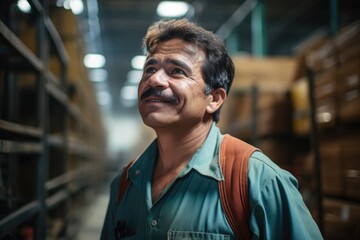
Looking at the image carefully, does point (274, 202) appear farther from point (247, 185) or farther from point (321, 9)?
point (321, 9)

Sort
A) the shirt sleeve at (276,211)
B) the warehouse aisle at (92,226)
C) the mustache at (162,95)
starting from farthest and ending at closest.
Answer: the warehouse aisle at (92,226)
the mustache at (162,95)
the shirt sleeve at (276,211)

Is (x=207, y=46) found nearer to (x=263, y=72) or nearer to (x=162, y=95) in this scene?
(x=162, y=95)

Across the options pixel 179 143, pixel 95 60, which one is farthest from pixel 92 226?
pixel 95 60

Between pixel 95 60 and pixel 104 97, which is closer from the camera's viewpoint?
pixel 95 60

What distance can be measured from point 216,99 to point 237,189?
0.67 m

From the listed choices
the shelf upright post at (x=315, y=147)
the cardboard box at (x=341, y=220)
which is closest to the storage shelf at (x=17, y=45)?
the shelf upright post at (x=315, y=147)

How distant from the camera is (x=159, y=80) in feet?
6.72

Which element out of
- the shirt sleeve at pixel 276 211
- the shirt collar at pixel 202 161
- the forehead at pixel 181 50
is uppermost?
the forehead at pixel 181 50

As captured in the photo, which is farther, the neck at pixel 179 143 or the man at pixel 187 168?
the neck at pixel 179 143

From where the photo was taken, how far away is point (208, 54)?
218 centimetres

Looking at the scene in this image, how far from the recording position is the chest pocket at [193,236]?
1705 millimetres

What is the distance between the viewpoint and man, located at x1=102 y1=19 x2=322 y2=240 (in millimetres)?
1695

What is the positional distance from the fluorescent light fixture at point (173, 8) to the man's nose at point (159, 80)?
27.2 feet

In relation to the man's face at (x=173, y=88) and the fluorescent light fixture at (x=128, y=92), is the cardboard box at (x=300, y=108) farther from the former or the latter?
the fluorescent light fixture at (x=128, y=92)
